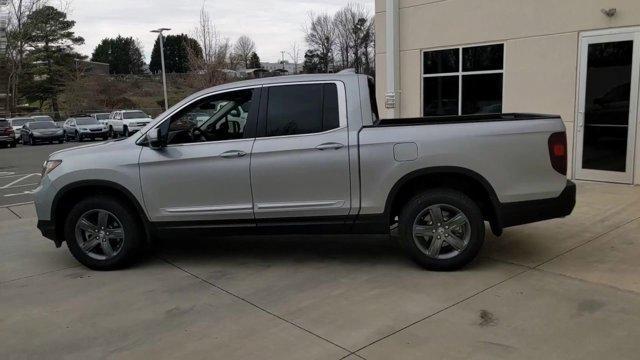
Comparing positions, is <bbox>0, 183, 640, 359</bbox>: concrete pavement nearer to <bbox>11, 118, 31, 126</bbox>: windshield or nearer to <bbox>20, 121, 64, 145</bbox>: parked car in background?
<bbox>20, 121, 64, 145</bbox>: parked car in background

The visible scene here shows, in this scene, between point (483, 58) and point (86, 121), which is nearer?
point (483, 58)

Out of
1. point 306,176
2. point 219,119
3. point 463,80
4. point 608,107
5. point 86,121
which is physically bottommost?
point 86,121

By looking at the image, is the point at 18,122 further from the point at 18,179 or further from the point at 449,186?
the point at 449,186

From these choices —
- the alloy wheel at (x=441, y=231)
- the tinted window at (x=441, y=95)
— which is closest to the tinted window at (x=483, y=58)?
the tinted window at (x=441, y=95)

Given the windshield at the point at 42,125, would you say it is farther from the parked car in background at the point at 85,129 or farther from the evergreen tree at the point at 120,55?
the evergreen tree at the point at 120,55

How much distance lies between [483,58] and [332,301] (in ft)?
26.5

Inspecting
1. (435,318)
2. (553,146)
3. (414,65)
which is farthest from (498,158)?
(414,65)

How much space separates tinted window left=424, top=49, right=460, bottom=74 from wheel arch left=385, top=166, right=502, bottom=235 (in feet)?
22.6

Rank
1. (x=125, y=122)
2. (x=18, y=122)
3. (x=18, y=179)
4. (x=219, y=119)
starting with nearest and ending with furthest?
(x=219, y=119)
(x=18, y=179)
(x=125, y=122)
(x=18, y=122)

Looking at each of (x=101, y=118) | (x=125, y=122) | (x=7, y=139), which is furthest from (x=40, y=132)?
(x=101, y=118)

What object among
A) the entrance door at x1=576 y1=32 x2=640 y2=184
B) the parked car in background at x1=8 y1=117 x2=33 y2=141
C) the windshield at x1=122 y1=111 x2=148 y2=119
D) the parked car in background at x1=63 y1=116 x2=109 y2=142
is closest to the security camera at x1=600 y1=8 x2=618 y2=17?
the entrance door at x1=576 y1=32 x2=640 y2=184

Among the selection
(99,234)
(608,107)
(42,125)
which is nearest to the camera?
(99,234)

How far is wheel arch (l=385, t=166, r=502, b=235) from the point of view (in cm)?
515

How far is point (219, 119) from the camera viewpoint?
5621 millimetres
